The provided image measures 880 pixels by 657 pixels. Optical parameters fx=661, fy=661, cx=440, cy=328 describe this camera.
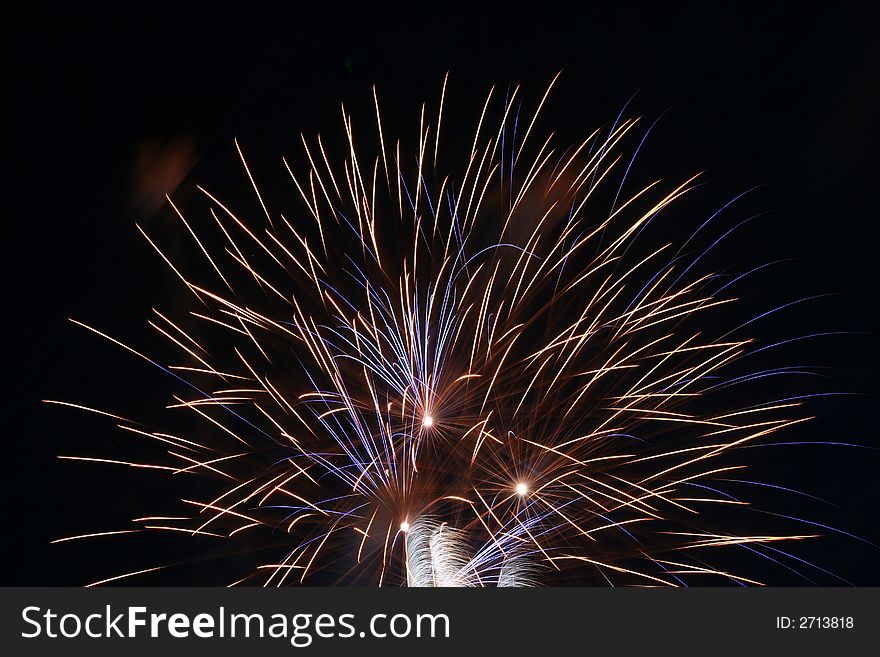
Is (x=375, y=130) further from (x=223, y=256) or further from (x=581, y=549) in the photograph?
(x=581, y=549)

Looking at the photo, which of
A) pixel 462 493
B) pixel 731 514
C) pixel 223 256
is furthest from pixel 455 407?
pixel 731 514

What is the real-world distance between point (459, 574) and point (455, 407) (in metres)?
1.64

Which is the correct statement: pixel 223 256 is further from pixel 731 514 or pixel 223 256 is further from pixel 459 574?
pixel 731 514

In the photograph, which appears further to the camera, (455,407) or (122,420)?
(122,420)

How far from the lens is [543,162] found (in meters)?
6.58

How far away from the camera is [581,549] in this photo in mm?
6352

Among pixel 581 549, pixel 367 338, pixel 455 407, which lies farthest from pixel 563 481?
pixel 367 338

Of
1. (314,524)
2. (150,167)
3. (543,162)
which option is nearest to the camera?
(314,524)

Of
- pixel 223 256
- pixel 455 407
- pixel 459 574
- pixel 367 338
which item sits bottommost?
pixel 459 574

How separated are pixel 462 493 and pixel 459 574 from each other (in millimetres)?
812

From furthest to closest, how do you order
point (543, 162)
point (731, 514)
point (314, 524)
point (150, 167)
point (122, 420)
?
point (731, 514) < point (122, 420) < point (150, 167) < point (543, 162) < point (314, 524)

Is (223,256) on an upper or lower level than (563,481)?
upper
